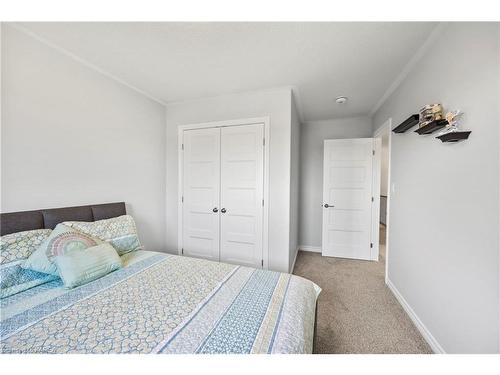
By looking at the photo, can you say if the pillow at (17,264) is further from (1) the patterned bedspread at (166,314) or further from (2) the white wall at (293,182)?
(2) the white wall at (293,182)

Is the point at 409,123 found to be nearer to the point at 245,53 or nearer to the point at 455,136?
the point at 455,136

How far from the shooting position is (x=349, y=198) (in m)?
3.29

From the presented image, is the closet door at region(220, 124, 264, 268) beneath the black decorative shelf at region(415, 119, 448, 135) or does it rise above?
beneath

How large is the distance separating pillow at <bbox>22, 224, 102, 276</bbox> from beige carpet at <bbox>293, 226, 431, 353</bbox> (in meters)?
1.93

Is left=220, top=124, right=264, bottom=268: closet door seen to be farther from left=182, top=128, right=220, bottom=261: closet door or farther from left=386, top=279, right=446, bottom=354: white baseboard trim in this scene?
left=386, top=279, right=446, bottom=354: white baseboard trim

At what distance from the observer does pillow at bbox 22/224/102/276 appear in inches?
48.4

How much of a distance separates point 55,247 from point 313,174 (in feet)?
11.6

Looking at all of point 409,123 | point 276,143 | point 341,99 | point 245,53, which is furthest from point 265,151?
point 409,123

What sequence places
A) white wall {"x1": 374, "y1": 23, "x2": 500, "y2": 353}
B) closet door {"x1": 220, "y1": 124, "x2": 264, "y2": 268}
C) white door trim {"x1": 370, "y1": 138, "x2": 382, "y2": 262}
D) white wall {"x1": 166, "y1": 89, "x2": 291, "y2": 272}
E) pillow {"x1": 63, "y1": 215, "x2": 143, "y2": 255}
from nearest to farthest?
white wall {"x1": 374, "y1": 23, "x2": 500, "y2": 353} < pillow {"x1": 63, "y1": 215, "x2": 143, "y2": 255} < white wall {"x1": 166, "y1": 89, "x2": 291, "y2": 272} < closet door {"x1": 220, "y1": 124, "x2": 264, "y2": 268} < white door trim {"x1": 370, "y1": 138, "x2": 382, "y2": 262}

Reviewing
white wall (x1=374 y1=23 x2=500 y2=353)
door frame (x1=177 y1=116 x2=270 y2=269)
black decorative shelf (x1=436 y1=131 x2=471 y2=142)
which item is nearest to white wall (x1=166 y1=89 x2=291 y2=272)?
door frame (x1=177 y1=116 x2=270 y2=269)

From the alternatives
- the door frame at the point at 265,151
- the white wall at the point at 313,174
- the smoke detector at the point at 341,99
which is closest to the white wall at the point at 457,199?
the smoke detector at the point at 341,99

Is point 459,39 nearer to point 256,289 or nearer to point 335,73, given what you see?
point 335,73

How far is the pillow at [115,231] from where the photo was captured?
5.25 ft

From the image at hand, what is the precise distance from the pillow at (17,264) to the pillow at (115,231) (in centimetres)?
26
